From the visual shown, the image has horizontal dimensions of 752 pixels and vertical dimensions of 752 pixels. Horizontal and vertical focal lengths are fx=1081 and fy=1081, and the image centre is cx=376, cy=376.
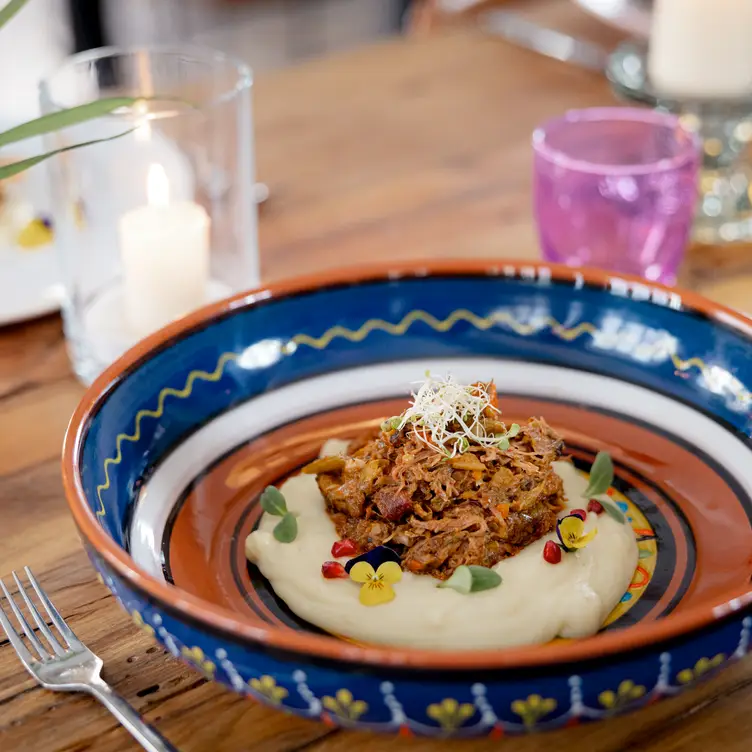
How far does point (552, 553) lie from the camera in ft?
3.65

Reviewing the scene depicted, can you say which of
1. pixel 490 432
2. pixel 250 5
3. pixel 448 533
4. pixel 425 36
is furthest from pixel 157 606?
pixel 250 5

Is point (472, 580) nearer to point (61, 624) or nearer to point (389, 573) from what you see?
point (389, 573)

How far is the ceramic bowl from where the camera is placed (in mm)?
821

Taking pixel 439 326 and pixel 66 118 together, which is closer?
pixel 66 118

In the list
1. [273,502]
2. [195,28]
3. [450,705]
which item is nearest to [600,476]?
[273,502]

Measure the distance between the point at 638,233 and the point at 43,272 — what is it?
0.98 metres

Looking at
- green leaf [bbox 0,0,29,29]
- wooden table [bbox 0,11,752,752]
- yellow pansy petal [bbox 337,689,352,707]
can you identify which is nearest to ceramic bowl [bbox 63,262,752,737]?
yellow pansy petal [bbox 337,689,352,707]

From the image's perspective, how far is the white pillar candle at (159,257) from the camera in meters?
1.59

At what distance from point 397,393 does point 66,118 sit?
0.54 m

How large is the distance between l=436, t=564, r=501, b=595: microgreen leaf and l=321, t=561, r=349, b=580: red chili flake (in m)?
0.10

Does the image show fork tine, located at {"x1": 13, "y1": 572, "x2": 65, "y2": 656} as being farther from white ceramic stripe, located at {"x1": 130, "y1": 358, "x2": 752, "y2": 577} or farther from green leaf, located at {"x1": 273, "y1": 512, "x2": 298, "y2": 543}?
green leaf, located at {"x1": 273, "y1": 512, "x2": 298, "y2": 543}

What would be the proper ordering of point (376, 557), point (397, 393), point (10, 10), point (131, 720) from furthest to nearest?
point (397, 393) < point (10, 10) < point (376, 557) < point (131, 720)

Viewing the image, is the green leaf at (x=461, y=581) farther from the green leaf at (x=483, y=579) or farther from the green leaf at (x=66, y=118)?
the green leaf at (x=66, y=118)

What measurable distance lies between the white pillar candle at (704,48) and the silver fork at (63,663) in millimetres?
1444
